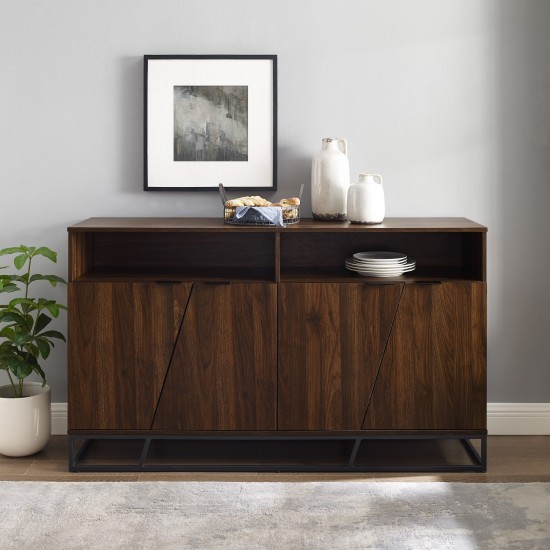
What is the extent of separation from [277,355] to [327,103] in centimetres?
108

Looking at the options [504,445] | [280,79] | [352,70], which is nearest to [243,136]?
[280,79]

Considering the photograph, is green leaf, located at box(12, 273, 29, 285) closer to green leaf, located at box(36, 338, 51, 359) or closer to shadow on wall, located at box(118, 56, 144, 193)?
green leaf, located at box(36, 338, 51, 359)

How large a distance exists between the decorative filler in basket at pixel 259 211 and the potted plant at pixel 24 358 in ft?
2.40

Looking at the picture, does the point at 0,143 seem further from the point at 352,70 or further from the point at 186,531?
the point at 186,531

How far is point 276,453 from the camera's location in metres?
3.37

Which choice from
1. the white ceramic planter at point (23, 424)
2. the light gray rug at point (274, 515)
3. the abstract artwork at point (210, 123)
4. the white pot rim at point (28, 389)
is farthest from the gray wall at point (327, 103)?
the light gray rug at point (274, 515)

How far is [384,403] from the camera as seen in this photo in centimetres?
314

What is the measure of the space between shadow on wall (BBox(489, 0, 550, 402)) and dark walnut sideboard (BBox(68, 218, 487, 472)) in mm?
445

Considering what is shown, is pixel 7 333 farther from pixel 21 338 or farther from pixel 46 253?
pixel 46 253

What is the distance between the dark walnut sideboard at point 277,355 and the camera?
3107 millimetres

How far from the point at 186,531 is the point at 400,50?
81.3 inches

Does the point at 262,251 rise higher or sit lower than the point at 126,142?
lower

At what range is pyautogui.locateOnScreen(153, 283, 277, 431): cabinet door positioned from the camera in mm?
3115

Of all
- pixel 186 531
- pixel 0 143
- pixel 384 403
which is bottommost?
pixel 186 531
